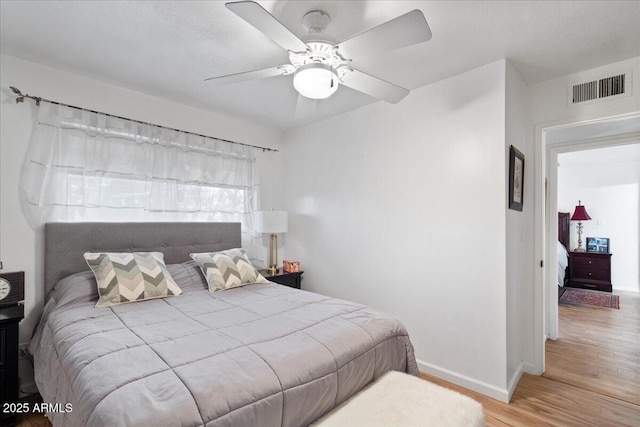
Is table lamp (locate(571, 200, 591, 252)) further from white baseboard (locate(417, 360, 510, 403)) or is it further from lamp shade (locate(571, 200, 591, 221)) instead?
white baseboard (locate(417, 360, 510, 403))

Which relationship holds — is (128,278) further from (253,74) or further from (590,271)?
(590,271)

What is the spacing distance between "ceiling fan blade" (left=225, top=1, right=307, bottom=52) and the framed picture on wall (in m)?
1.77

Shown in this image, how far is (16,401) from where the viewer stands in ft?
6.27

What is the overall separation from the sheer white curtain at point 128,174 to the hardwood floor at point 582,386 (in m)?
2.75

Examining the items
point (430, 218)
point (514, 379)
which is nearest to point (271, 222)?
point (430, 218)

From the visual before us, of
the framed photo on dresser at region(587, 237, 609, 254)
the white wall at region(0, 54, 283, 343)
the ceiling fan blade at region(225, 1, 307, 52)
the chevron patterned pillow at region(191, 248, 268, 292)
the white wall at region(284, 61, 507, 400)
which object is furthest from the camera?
the framed photo on dresser at region(587, 237, 609, 254)

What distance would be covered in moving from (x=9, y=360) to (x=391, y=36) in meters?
2.90

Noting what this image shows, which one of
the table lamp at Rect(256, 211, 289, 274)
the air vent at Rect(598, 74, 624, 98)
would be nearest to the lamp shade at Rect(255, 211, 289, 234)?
the table lamp at Rect(256, 211, 289, 274)

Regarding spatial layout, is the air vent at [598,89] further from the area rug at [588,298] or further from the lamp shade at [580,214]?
the lamp shade at [580,214]

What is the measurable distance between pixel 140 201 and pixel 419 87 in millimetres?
2774

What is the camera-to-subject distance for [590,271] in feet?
18.7

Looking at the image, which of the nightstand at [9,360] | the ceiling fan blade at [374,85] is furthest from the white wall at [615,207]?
the nightstand at [9,360]

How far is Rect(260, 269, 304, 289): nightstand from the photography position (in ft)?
11.1

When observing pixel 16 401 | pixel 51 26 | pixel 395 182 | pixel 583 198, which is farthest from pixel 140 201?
pixel 583 198
